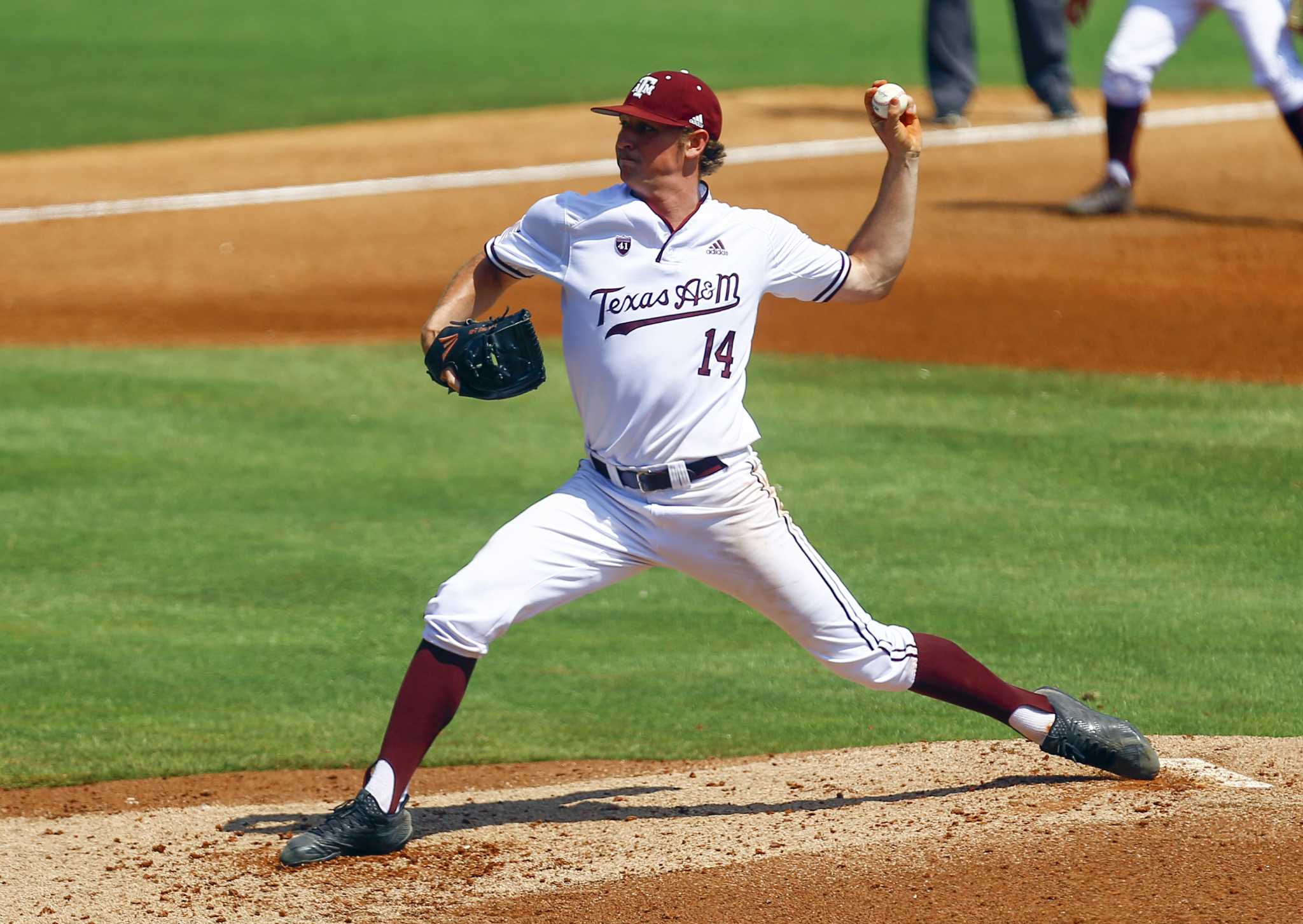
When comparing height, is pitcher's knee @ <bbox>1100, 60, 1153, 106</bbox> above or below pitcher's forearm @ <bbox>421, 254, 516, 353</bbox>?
above

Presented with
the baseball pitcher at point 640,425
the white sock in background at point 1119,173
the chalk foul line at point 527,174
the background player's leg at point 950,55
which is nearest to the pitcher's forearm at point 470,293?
the baseball pitcher at point 640,425

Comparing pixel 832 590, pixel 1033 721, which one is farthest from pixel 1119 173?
pixel 832 590

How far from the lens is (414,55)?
23469 mm

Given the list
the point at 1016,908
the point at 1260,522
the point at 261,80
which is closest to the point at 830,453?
the point at 1260,522

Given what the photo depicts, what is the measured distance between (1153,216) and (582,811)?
9.04 m

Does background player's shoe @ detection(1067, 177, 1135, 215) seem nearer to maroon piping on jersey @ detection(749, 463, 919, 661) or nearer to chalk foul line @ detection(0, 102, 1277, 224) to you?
chalk foul line @ detection(0, 102, 1277, 224)

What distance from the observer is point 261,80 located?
843 inches

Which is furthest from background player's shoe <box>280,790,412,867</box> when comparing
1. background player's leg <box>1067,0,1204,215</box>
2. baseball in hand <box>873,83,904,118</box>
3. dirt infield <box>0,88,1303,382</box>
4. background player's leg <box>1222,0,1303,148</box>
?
background player's leg <box>1222,0,1303,148</box>

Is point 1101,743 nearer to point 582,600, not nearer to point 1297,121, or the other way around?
point 582,600

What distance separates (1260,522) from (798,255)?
3643mm

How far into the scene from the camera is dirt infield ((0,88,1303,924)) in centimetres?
419

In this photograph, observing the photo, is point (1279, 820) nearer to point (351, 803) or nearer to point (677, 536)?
point (677, 536)

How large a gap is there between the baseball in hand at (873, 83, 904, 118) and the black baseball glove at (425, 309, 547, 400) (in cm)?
103

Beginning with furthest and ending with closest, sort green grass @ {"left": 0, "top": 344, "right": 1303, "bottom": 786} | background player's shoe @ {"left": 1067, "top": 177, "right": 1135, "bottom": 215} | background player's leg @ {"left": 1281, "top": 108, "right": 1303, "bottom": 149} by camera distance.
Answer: background player's shoe @ {"left": 1067, "top": 177, "right": 1135, "bottom": 215} < background player's leg @ {"left": 1281, "top": 108, "right": 1303, "bottom": 149} < green grass @ {"left": 0, "top": 344, "right": 1303, "bottom": 786}
